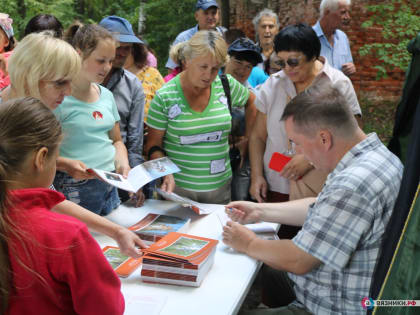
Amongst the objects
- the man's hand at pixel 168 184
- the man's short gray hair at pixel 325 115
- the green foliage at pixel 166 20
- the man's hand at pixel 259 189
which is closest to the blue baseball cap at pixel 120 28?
the man's hand at pixel 168 184

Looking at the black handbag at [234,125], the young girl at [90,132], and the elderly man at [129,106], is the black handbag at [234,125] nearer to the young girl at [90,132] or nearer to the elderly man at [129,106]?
the elderly man at [129,106]

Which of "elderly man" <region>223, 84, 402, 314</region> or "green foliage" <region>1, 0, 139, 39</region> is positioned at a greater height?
"green foliage" <region>1, 0, 139, 39</region>

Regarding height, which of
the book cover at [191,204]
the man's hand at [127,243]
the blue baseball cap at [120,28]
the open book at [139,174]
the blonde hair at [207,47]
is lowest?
the book cover at [191,204]

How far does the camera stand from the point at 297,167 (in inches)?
96.3

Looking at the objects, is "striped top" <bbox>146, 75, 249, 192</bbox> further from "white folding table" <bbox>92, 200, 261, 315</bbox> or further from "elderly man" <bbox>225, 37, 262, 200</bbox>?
"white folding table" <bbox>92, 200, 261, 315</bbox>

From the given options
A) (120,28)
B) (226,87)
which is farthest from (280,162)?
(120,28)

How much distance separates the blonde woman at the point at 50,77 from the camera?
170 centimetres

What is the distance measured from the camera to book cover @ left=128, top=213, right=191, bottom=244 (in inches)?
77.7

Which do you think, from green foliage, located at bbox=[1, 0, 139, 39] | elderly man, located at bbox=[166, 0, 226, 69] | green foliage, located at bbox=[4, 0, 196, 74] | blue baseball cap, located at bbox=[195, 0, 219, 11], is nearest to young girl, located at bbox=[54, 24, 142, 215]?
elderly man, located at bbox=[166, 0, 226, 69]

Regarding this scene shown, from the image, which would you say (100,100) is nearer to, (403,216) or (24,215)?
(24,215)

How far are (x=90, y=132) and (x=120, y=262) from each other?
2.26ft

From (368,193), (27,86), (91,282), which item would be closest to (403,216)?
(368,193)

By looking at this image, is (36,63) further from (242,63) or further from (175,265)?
(242,63)

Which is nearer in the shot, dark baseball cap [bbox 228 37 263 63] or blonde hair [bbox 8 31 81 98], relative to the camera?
blonde hair [bbox 8 31 81 98]
